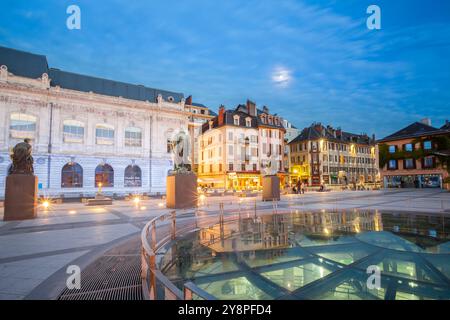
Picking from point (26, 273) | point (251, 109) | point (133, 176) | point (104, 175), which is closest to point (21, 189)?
point (26, 273)

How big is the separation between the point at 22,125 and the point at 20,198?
21.4 meters

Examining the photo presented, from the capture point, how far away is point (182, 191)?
1672cm

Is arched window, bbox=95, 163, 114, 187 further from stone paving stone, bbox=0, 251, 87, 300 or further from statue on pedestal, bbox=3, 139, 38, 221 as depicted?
stone paving stone, bbox=0, 251, 87, 300

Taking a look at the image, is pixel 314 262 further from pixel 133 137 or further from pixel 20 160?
pixel 133 137

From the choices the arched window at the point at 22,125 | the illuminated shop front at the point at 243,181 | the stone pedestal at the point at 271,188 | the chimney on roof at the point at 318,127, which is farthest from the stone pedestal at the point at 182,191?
the chimney on roof at the point at 318,127

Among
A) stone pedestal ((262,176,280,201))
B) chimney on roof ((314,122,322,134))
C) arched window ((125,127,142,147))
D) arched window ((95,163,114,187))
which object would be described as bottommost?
stone pedestal ((262,176,280,201))

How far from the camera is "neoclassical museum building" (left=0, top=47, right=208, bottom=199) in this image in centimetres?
2862

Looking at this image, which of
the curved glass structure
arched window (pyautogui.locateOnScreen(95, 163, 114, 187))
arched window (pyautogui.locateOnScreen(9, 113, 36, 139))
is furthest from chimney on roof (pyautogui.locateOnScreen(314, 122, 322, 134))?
arched window (pyautogui.locateOnScreen(9, 113, 36, 139))

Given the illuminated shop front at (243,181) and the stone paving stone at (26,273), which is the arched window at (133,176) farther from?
the stone paving stone at (26,273)

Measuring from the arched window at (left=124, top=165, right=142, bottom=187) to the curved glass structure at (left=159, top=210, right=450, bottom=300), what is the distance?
28.5m

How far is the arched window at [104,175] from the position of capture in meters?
32.8

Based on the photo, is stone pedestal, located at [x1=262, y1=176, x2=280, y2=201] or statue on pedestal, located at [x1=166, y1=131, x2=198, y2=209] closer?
statue on pedestal, located at [x1=166, y1=131, x2=198, y2=209]

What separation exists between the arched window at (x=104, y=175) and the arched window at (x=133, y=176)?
198 centimetres
